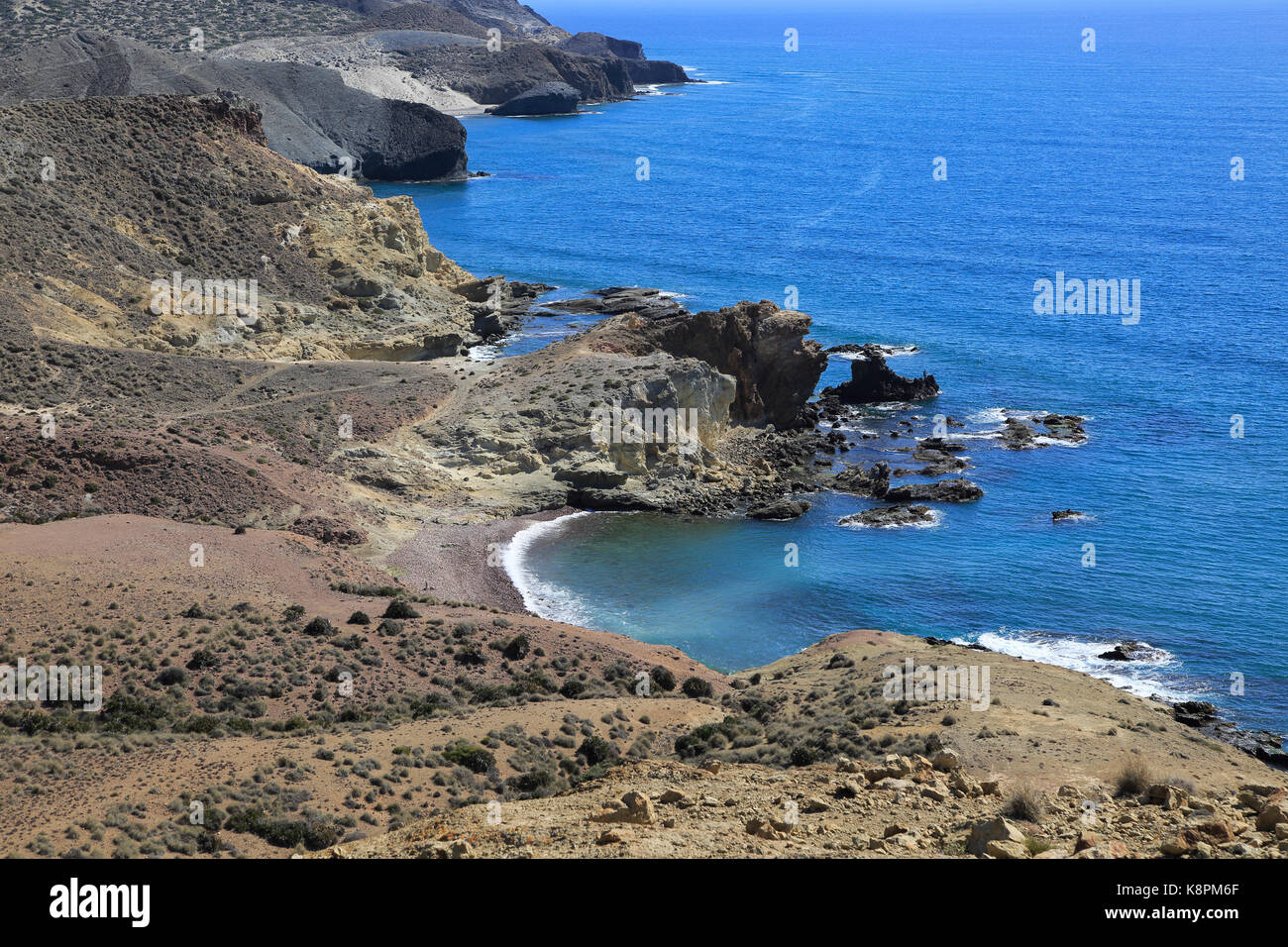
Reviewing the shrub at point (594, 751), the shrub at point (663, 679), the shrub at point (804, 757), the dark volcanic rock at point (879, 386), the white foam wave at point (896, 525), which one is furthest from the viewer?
the dark volcanic rock at point (879, 386)

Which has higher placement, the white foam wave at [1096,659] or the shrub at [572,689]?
the shrub at [572,689]

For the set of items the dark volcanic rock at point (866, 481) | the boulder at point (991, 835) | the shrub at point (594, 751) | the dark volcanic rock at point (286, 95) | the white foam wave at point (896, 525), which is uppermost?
the dark volcanic rock at point (286, 95)

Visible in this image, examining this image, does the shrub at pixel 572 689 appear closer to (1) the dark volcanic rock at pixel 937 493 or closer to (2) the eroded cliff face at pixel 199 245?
(1) the dark volcanic rock at pixel 937 493

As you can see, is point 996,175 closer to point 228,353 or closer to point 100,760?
point 228,353

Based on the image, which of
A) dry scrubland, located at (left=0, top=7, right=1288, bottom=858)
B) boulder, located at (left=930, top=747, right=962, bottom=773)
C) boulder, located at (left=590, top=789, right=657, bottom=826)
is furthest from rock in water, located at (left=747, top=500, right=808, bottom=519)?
boulder, located at (left=590, top=789, right=657, bottom=826)

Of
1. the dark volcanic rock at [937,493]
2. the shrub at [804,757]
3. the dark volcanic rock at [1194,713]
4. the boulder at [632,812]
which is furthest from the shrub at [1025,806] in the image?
the dark volcanic rock at [937,493]

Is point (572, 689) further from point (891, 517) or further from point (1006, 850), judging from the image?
point (891, 517)
